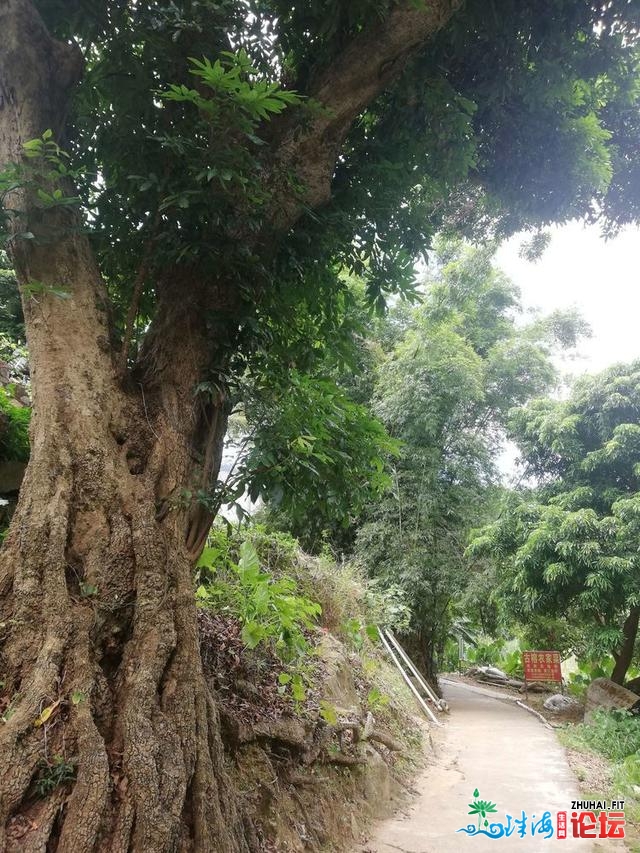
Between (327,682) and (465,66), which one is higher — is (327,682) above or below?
below

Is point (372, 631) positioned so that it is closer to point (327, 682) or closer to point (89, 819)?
point (327, 682)

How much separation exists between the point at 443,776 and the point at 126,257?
19.2 ft

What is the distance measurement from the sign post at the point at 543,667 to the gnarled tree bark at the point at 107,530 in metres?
11.2

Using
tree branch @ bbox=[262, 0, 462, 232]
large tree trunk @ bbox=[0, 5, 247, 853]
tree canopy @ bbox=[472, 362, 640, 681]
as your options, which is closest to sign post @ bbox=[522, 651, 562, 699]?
tree canopy @ bbox=[472, 362, 640, 681]

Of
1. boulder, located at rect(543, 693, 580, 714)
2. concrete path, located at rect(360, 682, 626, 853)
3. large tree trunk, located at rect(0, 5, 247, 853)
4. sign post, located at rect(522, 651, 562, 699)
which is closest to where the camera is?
large tree trunk, located at rect(0, 5, 247, 853)

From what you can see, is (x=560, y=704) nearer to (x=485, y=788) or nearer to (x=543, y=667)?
(x=543, y=667)

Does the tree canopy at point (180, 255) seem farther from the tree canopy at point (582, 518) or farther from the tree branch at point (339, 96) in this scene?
the tree canopy at point (582, 518)

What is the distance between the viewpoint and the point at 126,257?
3916 mm

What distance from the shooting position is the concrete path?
4.00 metres

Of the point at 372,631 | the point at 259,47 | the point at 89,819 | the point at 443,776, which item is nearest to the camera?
the point at 89,819

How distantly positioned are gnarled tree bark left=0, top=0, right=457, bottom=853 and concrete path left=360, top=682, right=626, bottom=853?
2394mm

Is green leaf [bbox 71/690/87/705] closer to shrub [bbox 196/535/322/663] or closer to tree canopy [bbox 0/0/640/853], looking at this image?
tree canopy [bbox 0/0/640/853]

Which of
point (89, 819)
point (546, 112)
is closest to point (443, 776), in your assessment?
point (89, 819)

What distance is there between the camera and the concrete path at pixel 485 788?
13.1ft
